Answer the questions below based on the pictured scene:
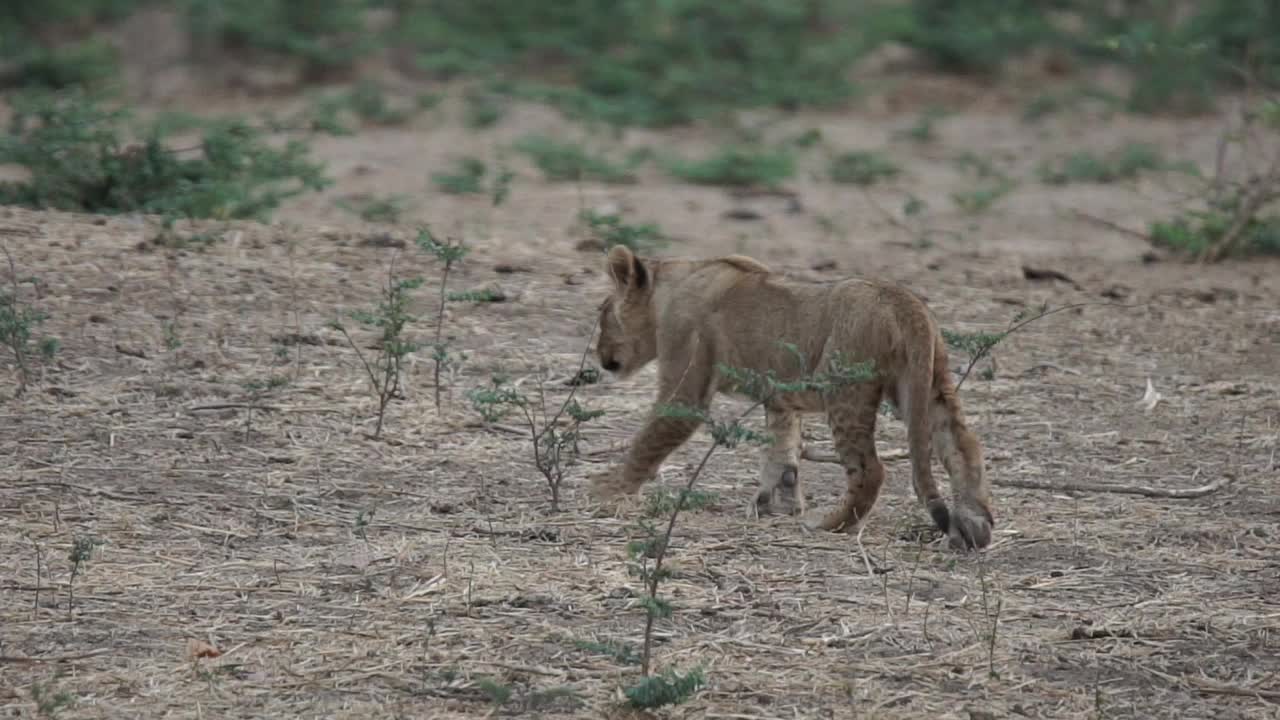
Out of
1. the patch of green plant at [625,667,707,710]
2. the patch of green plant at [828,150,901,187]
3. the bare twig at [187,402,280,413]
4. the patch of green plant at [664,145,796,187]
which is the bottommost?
the patch of green plant at [828,150,901,187]

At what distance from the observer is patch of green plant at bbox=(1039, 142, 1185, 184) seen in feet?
57.2

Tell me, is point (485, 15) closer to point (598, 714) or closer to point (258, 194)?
point (258, 194)

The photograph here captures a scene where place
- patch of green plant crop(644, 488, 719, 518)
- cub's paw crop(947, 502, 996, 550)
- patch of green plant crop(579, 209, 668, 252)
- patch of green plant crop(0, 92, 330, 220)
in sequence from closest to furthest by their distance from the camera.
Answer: patch of green plant crop(644, 488, 719, 518) < cub's paw crop(947, 502, 996, 550) < patch of green plant crop(579, 209, 668, 252) < patch of green plant crop(0, 92, 330, 220)

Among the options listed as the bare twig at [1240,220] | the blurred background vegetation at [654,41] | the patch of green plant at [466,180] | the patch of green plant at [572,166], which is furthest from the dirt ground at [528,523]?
the blurred background vegetation at [654,41]

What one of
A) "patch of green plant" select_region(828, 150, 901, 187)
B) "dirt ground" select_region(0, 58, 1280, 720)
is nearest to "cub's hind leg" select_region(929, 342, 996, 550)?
"dirt ground" select_region(0, 58, 1280, 720)

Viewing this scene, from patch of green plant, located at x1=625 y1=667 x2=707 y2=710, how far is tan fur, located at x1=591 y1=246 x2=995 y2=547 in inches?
77.3

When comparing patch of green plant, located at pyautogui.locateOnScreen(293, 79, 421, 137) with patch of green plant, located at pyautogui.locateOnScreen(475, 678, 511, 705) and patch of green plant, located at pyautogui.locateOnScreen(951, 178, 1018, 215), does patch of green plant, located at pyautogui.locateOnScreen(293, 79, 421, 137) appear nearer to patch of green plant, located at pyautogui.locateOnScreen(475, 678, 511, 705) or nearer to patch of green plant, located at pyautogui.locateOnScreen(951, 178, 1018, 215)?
patch of green plant, located at pyautogui.locateOnScreen(951, 178, 1018, 215)

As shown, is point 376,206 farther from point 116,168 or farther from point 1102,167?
point 1102,167

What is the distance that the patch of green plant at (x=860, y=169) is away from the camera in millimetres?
16812

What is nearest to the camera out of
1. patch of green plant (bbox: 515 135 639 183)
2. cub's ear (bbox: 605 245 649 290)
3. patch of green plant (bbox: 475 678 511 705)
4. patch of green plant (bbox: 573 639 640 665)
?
patch of green plant (bbox: 475 678 511 705)

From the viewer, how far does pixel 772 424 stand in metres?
7.98

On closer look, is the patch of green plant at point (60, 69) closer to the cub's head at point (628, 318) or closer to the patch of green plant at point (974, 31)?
the patch of green plant at point (974, 31)

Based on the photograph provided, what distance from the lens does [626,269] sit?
826 centimetres

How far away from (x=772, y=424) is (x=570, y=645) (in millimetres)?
2168
